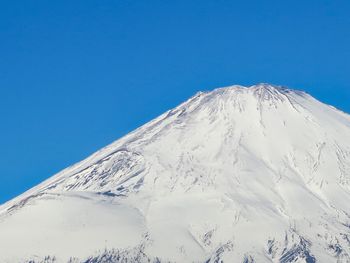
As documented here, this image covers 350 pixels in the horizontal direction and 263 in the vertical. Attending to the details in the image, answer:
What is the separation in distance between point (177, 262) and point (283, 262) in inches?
553

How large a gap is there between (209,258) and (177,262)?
14.0 ft

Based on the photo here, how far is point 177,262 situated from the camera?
199125 mm

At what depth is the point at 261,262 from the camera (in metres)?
198

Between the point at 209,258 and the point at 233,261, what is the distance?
320cm

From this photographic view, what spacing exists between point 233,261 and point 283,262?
664 centimetres

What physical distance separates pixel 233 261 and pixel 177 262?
292 inches

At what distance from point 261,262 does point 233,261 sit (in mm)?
3840

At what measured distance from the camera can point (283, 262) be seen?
656 feet

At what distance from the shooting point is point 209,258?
200 meters

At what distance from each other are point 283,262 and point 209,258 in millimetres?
9829
